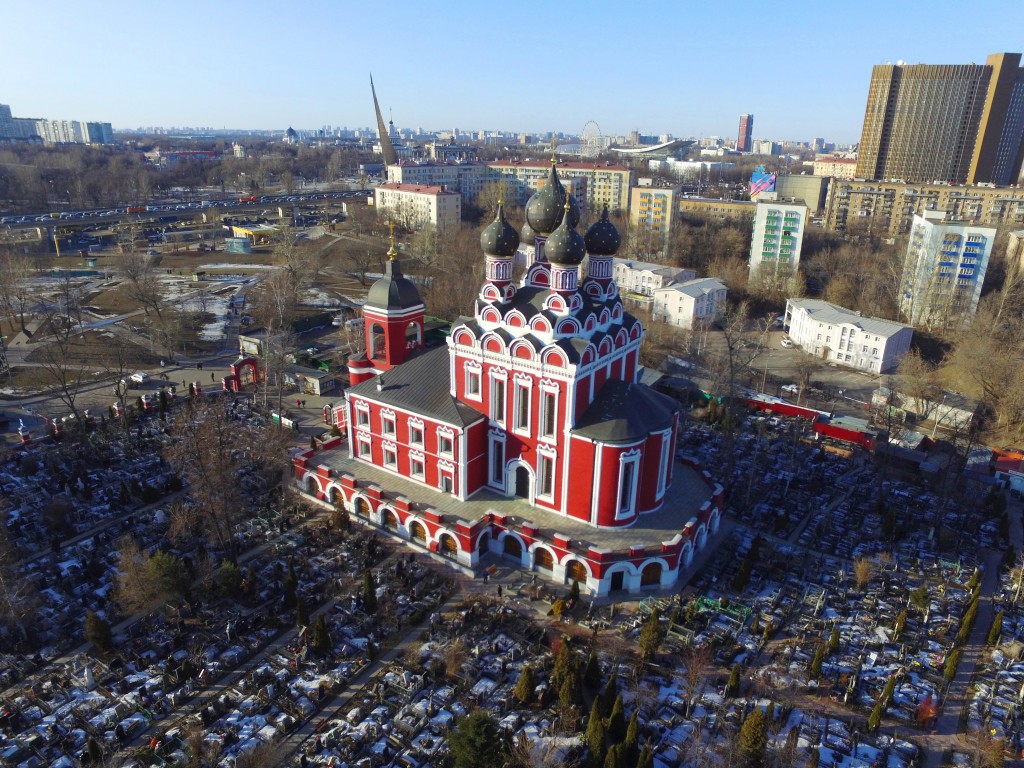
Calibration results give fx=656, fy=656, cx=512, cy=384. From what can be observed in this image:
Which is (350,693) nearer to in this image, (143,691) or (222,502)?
(143,691)

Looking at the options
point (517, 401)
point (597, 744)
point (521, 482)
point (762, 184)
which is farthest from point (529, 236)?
point (762, 184)

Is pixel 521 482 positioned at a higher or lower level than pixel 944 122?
lower

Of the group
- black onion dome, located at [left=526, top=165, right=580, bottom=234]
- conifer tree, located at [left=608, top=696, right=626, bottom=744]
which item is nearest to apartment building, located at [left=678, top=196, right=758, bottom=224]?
black onion dome, located at [left=526, top=165, right=580, bottom=234]

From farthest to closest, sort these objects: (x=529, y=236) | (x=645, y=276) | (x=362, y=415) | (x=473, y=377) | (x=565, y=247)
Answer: (x=645, y=276) → (x=362, y=415) → (x=529, y=236) → (x=473, y=377) → (x=565, y=247)

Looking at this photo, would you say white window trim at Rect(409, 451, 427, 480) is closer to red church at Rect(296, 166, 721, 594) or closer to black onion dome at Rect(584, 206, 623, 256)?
red church at Rect(296, 166, 721, 594)

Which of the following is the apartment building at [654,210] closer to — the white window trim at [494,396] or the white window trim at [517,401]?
the white window trim at [494,396]

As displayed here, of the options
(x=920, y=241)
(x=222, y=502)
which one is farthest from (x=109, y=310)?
(x=920, y=241)

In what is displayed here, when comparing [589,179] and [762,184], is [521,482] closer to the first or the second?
[589,179]
